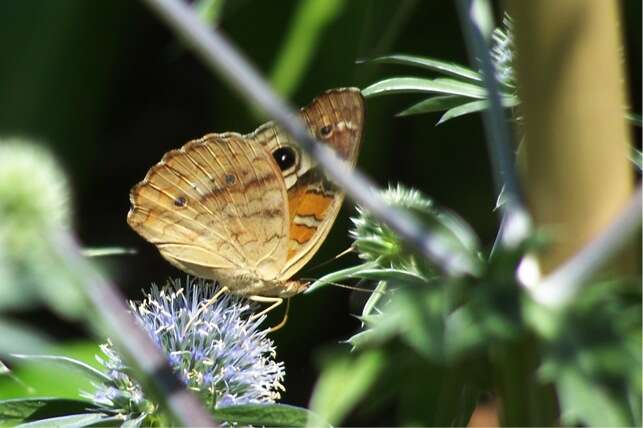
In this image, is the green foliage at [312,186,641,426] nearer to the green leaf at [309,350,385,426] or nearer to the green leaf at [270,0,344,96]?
the green leaf at [309,350,385,426]

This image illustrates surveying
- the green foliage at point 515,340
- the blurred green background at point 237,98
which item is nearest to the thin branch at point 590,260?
the green foliage at point 515,340

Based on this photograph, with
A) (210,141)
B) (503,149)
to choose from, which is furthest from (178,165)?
(503,149)

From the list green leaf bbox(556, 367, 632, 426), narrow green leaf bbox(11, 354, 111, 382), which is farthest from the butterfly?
green leaf bbox(556, 367, 632, 426)

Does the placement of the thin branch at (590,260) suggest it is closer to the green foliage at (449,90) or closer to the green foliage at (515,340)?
the green foliage at (515,340)

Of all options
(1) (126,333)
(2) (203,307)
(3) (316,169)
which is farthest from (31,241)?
Answer: (3) (316,169)

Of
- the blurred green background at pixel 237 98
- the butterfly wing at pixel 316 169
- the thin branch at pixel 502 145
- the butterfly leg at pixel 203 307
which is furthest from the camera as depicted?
the blurred green background at pixel 237 98

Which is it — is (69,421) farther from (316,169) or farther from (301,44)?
(301,44)
